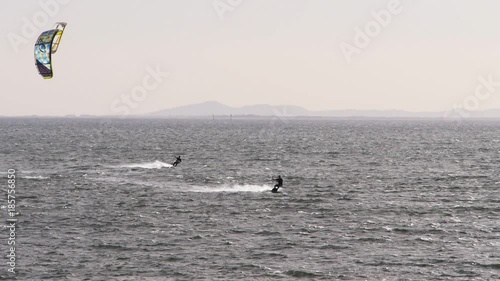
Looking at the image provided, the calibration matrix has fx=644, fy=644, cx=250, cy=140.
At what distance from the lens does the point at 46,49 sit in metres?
56.1

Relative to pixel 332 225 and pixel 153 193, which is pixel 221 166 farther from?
pixel 332 225

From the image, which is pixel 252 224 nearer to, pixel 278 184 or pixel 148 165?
pixel 278 184

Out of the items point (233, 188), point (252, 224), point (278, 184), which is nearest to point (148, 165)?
point (233, 188)

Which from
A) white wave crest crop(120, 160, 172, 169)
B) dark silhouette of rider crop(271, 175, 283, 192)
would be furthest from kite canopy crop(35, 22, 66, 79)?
white wave crest crop(120, 160, 172, 169)

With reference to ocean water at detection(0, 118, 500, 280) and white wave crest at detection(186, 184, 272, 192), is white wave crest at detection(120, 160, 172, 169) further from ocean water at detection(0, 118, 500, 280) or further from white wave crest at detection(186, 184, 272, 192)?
white wave crest at detection(186, 184, 272, 192)

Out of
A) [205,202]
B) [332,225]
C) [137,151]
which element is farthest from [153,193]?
[137,151]

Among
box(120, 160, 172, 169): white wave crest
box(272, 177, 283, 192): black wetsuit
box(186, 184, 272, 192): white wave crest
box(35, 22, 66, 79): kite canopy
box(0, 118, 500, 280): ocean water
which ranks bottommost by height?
box(0, 118, 500, 280): ocean water

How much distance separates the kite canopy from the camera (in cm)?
5506

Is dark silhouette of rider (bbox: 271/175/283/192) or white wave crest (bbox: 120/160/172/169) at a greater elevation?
dark silhouette of rider (bbox: 271/175/283/192)

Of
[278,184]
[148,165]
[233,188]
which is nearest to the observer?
[278,184]

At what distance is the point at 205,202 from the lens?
58125 millimetres

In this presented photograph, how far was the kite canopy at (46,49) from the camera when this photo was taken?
55.1 m

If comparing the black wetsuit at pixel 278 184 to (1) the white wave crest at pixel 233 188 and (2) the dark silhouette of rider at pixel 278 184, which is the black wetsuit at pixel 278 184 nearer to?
(2) the dark silhouette of rider at pixel 278 184

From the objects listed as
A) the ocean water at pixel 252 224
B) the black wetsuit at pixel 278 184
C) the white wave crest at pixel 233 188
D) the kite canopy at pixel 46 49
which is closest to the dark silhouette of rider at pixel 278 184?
the black wetsuit at pixel 278 184
